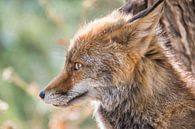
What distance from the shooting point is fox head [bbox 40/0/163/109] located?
16.7ft

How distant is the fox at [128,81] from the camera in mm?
5074

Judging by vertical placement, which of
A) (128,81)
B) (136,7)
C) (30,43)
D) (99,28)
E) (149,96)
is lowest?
(149,96)

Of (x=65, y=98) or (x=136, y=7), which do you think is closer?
(x=65, y=98)

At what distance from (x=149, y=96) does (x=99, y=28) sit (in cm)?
62

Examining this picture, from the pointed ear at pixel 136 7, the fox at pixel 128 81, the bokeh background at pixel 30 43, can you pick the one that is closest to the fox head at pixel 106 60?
the fox at pixel 128 81

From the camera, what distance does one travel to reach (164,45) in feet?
17.2

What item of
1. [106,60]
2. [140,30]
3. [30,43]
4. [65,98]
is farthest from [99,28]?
[30,43]

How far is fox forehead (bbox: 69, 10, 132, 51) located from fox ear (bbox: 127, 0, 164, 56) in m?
0.14

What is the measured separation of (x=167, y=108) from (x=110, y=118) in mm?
418

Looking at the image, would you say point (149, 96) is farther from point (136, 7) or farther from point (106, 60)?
point (136, 7)

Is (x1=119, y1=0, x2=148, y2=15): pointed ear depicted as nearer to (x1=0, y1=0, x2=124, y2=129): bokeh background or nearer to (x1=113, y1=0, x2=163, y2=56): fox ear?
(x1=113, y1=0, x2=163, y2=56): fox ear

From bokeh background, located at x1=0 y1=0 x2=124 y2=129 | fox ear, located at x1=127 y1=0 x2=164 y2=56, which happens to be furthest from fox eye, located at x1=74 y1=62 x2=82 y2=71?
bokeh background, located at x1=0 y1=0 x2=124 y2=129

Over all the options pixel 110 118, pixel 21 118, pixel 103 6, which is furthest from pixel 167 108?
pixel 21 118

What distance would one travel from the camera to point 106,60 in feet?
17.0
